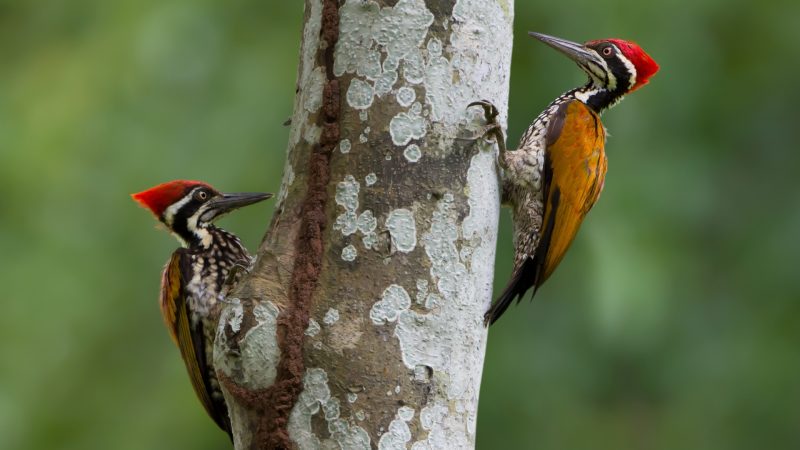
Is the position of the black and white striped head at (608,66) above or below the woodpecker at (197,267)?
above

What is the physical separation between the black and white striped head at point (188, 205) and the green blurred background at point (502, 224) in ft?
8.13

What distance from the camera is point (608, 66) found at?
5.10 metres

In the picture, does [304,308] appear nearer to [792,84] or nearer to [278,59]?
[278,59]

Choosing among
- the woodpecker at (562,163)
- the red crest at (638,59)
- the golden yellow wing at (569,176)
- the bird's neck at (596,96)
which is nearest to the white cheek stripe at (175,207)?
the woodpecker at (562,163)

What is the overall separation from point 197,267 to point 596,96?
1.75m

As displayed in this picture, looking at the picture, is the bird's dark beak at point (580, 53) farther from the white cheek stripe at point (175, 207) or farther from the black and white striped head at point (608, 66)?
the white cheek stripe at point (175, 207)

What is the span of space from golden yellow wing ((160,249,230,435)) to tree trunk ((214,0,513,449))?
1494 mm

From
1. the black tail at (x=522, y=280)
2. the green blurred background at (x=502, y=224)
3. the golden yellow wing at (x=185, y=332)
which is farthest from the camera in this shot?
the green blurred background at (x=502, y=224)

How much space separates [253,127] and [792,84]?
3.62 m

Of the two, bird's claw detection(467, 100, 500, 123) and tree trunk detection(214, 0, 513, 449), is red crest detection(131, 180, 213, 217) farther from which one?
bird's claw detection(467, 100, 500, 123)

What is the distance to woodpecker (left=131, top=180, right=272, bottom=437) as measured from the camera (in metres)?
5.04

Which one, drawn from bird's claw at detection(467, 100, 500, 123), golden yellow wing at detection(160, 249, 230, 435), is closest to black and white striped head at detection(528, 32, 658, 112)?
bird's claw at detection(467, 100, 500, 123)

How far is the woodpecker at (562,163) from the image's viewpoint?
177 inches

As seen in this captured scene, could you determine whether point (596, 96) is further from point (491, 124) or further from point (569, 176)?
point (491, 124)
